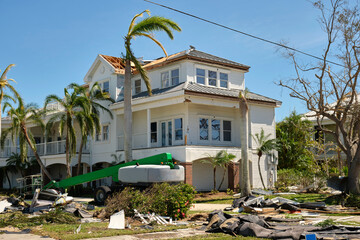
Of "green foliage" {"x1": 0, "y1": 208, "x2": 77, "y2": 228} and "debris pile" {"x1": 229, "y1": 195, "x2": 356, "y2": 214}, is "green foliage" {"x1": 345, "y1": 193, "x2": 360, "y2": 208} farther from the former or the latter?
"green foliage" {"x1": 0, "y1": 208, "x2": 77, "y2": 228}

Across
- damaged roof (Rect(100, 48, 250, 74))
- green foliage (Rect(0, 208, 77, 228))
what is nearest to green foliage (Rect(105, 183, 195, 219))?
green foliage (Rect(0, 208, 77, 228))

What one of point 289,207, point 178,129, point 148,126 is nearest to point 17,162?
point 148,126

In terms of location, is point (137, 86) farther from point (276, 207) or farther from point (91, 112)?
point (276, 207)

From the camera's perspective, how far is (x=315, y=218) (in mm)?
13828

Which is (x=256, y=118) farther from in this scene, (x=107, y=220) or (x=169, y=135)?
(x=107, y=220)

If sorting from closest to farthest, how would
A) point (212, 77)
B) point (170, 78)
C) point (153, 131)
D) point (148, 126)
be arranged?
point (148, 126) → point (170, 78) → point (212, 77) → point (153, 131)

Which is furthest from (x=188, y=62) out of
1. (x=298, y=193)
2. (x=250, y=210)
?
(x=250, y=210)

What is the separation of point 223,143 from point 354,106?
9.78 m

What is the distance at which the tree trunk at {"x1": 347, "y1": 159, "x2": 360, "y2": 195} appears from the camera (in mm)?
18695

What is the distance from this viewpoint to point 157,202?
13.6 m

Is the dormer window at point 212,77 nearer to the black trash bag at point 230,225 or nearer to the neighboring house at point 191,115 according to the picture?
the neighboring house at point 191,115

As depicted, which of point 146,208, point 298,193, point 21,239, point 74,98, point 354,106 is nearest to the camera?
point 21,239

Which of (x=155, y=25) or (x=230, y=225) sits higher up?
(x=155, y=25)

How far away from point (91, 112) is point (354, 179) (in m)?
17.2
